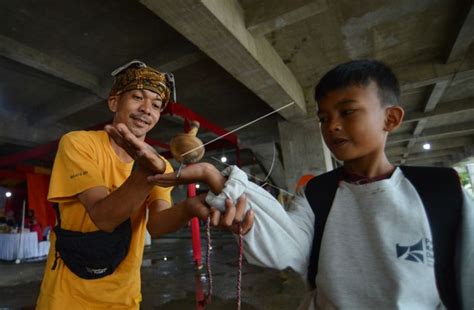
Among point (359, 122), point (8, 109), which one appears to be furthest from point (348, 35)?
point (8, 109)

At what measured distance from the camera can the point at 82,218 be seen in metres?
1.20

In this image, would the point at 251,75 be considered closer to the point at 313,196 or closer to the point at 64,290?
the point at 313,196

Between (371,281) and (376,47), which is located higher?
(376,47)

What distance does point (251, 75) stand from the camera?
153 inches

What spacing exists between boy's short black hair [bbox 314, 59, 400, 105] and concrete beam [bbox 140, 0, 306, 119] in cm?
177

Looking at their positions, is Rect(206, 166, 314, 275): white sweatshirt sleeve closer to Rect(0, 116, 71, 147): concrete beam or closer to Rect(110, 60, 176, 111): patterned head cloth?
Rect(110, 60, 176, 111): patterned head cloth

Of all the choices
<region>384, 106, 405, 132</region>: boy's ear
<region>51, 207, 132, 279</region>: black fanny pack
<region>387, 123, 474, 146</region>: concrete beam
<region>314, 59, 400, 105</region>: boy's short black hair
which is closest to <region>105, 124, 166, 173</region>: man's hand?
<region>51, 207, 132, 279</region>: black fanny pack

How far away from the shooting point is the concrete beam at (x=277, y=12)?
9.50ft

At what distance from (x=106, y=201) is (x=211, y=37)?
242 centimetres

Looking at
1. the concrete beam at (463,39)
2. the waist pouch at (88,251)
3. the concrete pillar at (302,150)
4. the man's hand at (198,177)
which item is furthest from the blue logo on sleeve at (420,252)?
the concrete pillar at (302,150)

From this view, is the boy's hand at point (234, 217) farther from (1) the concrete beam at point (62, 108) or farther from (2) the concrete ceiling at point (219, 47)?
(1) the concrete beam at point (62, 108)

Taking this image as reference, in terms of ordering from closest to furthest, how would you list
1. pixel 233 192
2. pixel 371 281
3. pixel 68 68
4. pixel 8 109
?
pixel 233 192 → pixel 371 281 → pixel 68 68 → pixel 8 109

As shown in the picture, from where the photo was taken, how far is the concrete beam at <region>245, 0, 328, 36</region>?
2.89 m

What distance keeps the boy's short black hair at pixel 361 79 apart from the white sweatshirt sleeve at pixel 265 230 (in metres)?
Result: 0.55
